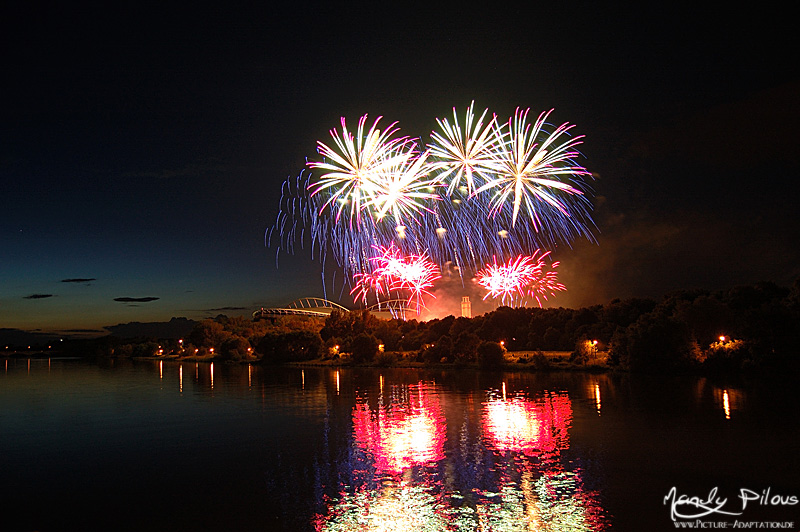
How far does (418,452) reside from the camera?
89.7ft

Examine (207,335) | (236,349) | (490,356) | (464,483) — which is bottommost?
(464,483)

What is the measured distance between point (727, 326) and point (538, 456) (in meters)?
48.6

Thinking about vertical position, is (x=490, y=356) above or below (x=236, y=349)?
below

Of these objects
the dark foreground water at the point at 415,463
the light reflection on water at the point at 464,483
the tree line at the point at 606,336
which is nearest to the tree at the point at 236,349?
the tree line at the point at 606,336

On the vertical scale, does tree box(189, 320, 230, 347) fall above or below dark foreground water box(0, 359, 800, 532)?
above

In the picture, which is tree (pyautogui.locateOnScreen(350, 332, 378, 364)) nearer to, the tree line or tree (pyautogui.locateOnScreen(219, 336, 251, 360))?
the tree line

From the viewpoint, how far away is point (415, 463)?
2500 cm

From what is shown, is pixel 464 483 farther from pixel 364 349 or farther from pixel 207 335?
pixel 207 335

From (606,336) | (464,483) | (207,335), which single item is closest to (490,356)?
(606,336)

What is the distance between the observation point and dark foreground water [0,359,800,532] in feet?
60.0

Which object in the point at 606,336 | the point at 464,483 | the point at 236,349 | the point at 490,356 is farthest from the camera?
the point at 236,349

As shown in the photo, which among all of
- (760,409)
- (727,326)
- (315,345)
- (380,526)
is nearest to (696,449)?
(760,409)

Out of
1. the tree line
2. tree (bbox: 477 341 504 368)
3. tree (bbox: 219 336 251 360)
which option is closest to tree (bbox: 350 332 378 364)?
the tree line

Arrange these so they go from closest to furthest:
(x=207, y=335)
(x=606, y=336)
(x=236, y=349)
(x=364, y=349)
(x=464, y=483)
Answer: (x=464, y=483) → (x=606, y=336) → (x=364, y=349) → (x=236, y=349) → (x=207, y=335)
